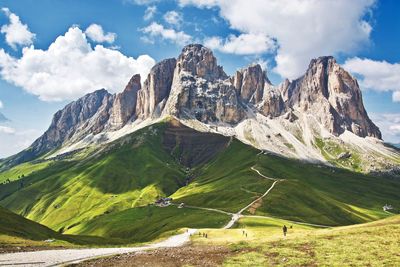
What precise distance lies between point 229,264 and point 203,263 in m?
3.73

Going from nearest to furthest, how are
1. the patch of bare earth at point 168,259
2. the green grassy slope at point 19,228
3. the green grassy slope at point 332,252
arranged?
1. the green grassy slope at point 332,252
2. the patch of bare earth at point 168,259
3. the green grassy slope at point 19,228

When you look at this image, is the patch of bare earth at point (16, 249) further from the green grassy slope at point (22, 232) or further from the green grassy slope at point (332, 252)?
the green grassy slope at point (332, 252)

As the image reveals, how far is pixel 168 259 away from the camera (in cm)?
5559

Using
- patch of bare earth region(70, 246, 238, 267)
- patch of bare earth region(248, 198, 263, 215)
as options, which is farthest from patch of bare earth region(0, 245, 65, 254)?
patch of bare earth region(248, 198, 263, 215)

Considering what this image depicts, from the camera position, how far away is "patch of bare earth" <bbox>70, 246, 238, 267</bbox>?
169 ft

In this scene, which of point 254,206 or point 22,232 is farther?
point 254,206

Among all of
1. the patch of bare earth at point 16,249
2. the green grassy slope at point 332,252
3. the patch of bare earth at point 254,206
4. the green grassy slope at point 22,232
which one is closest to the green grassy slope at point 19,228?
the green grassy slope at point 22,232

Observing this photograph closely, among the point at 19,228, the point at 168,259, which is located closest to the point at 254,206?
the point at 19,228

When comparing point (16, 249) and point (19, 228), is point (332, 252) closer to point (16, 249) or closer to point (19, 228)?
point (16, 249)

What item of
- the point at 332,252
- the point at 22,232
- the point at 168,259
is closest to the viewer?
the point at 332,252

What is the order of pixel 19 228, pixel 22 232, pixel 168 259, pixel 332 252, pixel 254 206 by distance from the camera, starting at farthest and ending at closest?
1. pixel 254 206
2. pixel 19 228
3. pixel 22 232
4. pixel 168 259
5. pixel 332 252

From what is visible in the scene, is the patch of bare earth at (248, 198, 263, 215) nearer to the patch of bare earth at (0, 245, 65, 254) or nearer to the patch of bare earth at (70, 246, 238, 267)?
the patch of bare earth at (70, 246, 238, 267)

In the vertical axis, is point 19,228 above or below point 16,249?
above

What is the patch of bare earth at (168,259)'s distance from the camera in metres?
51.4
